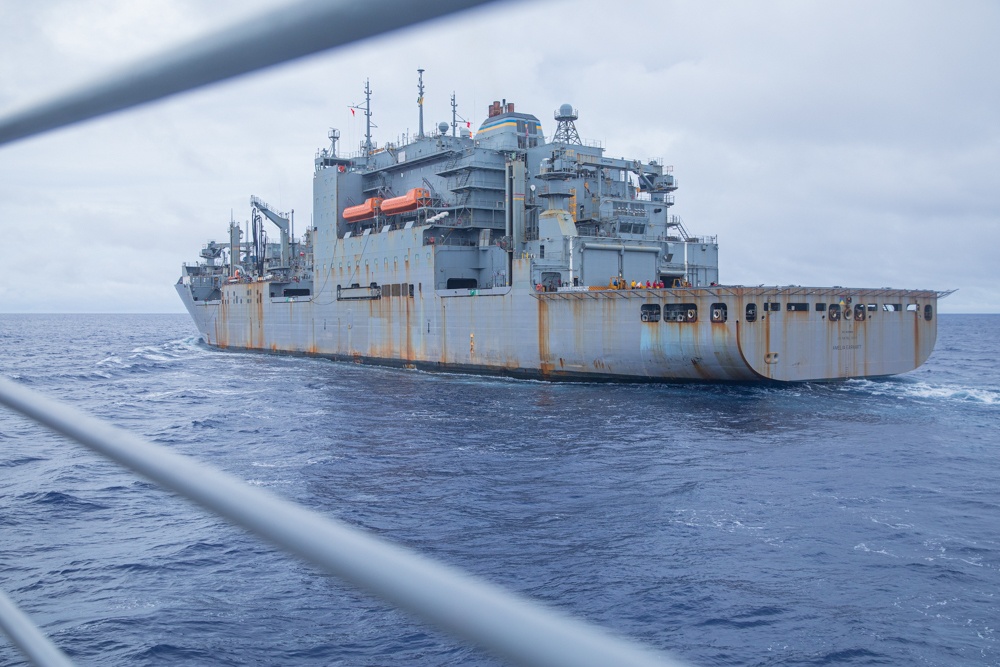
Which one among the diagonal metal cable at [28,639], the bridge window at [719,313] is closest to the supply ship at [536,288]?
the bridge window at [719,313]

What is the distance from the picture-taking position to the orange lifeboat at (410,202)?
38.7 meters

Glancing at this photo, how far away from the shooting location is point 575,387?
29.4 meters

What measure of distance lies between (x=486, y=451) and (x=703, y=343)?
10759 mm

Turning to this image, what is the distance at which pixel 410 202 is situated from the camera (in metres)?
39.0

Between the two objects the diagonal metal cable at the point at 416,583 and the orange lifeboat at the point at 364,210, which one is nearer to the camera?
the diagonal metal cable at the point at 416,583

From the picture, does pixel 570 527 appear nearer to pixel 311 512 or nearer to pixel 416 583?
pixel 311 512

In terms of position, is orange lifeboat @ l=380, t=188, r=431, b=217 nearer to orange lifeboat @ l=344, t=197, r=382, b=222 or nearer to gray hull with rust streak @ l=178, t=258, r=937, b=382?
orange lifeboat @ l=344, t=197, r=382, b=222

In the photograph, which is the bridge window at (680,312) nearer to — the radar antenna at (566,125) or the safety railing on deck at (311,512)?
the radar antenna at (566,125)

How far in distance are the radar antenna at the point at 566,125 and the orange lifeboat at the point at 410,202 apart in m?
6.91

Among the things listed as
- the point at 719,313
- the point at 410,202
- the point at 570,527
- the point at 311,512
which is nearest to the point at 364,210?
the point at 410,202

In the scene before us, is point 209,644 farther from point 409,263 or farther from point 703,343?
point 409,263

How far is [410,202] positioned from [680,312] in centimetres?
1700

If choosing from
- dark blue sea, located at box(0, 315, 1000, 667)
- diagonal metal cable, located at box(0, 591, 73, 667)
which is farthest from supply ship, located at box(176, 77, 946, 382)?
diagonal metal cable, located at box(0, 591, 73, 667)

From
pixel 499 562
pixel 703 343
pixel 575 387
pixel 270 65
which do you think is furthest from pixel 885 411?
pixel 270 65
